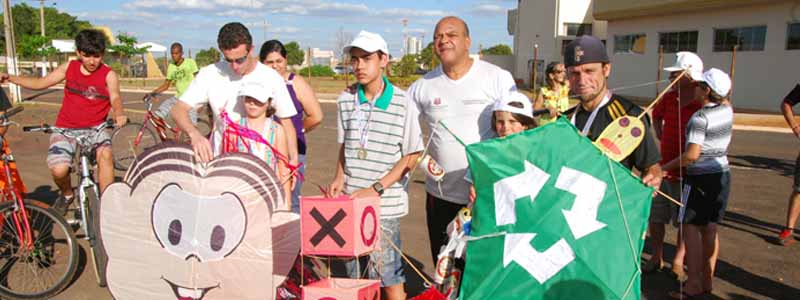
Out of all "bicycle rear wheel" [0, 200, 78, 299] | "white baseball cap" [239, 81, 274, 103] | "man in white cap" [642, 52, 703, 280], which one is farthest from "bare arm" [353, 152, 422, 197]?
"bicycle rear wheel" [0, 200, 78, 299]

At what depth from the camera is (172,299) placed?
126 inches

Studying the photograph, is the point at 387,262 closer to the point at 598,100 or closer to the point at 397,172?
the point at 397,172

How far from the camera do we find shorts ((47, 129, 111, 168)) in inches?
A: 188

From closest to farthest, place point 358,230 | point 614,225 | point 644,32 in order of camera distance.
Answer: point 614,225, point 358,230, point 644,32

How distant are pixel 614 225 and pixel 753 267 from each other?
3134 millimetres

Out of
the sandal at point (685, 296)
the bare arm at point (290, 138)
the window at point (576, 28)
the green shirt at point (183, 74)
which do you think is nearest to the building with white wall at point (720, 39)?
the window at point (576, 28)

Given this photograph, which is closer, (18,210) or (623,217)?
(623,217)

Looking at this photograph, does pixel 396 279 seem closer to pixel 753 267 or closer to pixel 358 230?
pixel 358 230

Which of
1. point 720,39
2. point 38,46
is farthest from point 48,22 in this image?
point 720,39

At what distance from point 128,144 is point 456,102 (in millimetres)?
8187

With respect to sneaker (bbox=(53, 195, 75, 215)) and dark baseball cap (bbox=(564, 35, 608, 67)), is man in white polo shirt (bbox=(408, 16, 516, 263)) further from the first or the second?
sneaker (bbox=(53, 195, 75, 215))

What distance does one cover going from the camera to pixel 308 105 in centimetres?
440

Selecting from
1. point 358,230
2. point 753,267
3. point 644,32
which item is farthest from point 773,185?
point 644,32

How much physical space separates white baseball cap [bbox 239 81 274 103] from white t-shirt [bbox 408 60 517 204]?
98 centimetres
